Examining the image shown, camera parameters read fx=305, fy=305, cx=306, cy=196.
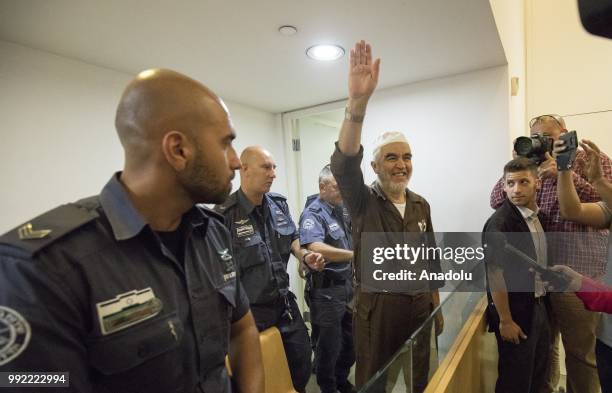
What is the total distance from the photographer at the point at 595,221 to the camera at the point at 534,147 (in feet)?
0.41

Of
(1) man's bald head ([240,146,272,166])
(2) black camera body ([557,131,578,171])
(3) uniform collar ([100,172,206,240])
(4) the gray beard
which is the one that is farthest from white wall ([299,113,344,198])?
(3) uniform collar ([100,172,206,240])

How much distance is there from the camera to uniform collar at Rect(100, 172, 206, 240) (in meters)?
0.58

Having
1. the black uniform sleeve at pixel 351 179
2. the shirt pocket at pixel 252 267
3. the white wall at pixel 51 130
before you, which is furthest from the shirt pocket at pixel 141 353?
the white wall at pixel 51 130

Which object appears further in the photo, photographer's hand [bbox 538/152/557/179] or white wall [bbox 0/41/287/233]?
photographer's hand [bbox 538/152/557/179]

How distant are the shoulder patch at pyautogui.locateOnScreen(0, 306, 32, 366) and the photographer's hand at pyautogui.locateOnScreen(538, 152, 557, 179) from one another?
2.05 m

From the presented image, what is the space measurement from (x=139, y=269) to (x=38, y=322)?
0.16 metres

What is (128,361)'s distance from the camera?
1.80 ft

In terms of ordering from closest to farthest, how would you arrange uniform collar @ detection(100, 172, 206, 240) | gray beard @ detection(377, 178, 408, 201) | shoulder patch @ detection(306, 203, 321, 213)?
uniform collar @ detection(100, 172, 206, 240), gray beard @ detection(377, 178, 408, 201), shoulder patch @ detection(306, 203, 321, 213)

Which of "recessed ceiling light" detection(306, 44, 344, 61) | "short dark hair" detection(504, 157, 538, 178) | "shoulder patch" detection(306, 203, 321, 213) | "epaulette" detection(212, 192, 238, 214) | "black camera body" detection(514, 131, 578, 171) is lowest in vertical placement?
"shoulder patch" detection(306, 203, 321, 213)

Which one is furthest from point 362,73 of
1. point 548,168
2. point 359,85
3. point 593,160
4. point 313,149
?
point 313,149

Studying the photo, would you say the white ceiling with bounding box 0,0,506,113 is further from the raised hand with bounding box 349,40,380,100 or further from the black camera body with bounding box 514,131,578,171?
the black camera body with bounding box 514,131,578,171

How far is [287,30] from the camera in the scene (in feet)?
4.39

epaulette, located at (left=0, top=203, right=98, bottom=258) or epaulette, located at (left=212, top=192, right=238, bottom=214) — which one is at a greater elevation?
epaulette, located at (left=0, top=203, right=98, bottom=258)

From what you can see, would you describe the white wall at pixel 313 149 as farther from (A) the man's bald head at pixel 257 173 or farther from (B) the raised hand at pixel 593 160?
(B) the raised hand at pixel 593 160
